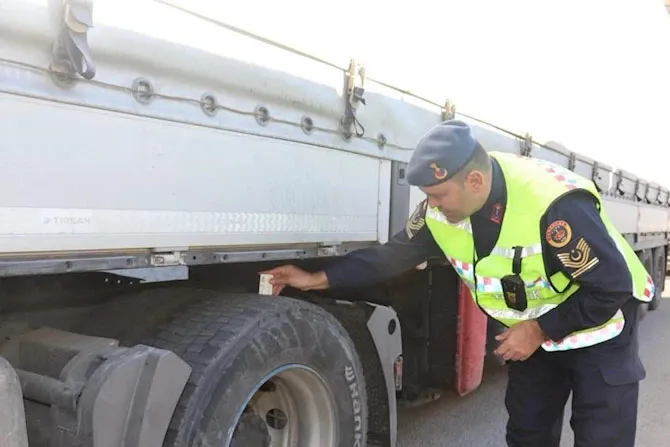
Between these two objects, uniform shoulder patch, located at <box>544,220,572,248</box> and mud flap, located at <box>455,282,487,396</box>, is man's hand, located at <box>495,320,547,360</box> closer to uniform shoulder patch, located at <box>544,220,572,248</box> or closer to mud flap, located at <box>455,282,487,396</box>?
uniform shoulder patch, located at <box>544,220,572,248</box>

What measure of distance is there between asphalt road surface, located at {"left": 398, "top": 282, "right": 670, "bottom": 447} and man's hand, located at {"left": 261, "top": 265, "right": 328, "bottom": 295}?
1.93m

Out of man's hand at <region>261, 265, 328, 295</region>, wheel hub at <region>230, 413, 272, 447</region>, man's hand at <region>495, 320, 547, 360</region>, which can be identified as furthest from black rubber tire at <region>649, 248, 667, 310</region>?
wheel hub at <region>230, 413, 272, 447</region>

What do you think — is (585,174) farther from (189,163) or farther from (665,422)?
(189,163)

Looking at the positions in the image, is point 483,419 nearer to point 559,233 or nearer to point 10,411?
point 559,233

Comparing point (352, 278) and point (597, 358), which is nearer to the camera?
point (597, 358)

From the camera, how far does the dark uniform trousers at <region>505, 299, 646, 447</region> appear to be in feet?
8.73

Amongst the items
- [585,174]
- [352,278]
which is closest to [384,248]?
[352,278]

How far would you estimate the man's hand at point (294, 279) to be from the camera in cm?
282

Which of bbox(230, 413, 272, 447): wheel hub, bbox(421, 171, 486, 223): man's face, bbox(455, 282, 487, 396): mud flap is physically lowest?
bbox(230, 413, 272, 447): wheel hub

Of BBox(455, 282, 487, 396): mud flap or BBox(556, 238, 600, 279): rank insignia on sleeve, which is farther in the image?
BBox(455, 282, 487, 396): mud flap

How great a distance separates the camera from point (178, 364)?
2.03m

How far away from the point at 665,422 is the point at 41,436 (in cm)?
451

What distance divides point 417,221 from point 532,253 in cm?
64

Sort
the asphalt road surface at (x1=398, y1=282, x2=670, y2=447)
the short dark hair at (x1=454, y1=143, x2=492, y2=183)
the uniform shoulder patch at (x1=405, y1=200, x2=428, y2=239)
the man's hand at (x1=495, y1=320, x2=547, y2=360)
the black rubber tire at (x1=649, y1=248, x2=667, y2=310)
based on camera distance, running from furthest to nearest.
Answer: the black rubber tire at (x1=649, y1=248, x2=667, y2=310), the asphalt road surface at (x1=398, y1=282, x2=670, y2=447), the uniform shoulder patch at (x1=405, y1=200, x2=428, y2=239), the man's hand at (x1=495, y1=320, x2=547, y2=360), the short dark hair at (x1=454, y1=143, x2=492, y2=183)
